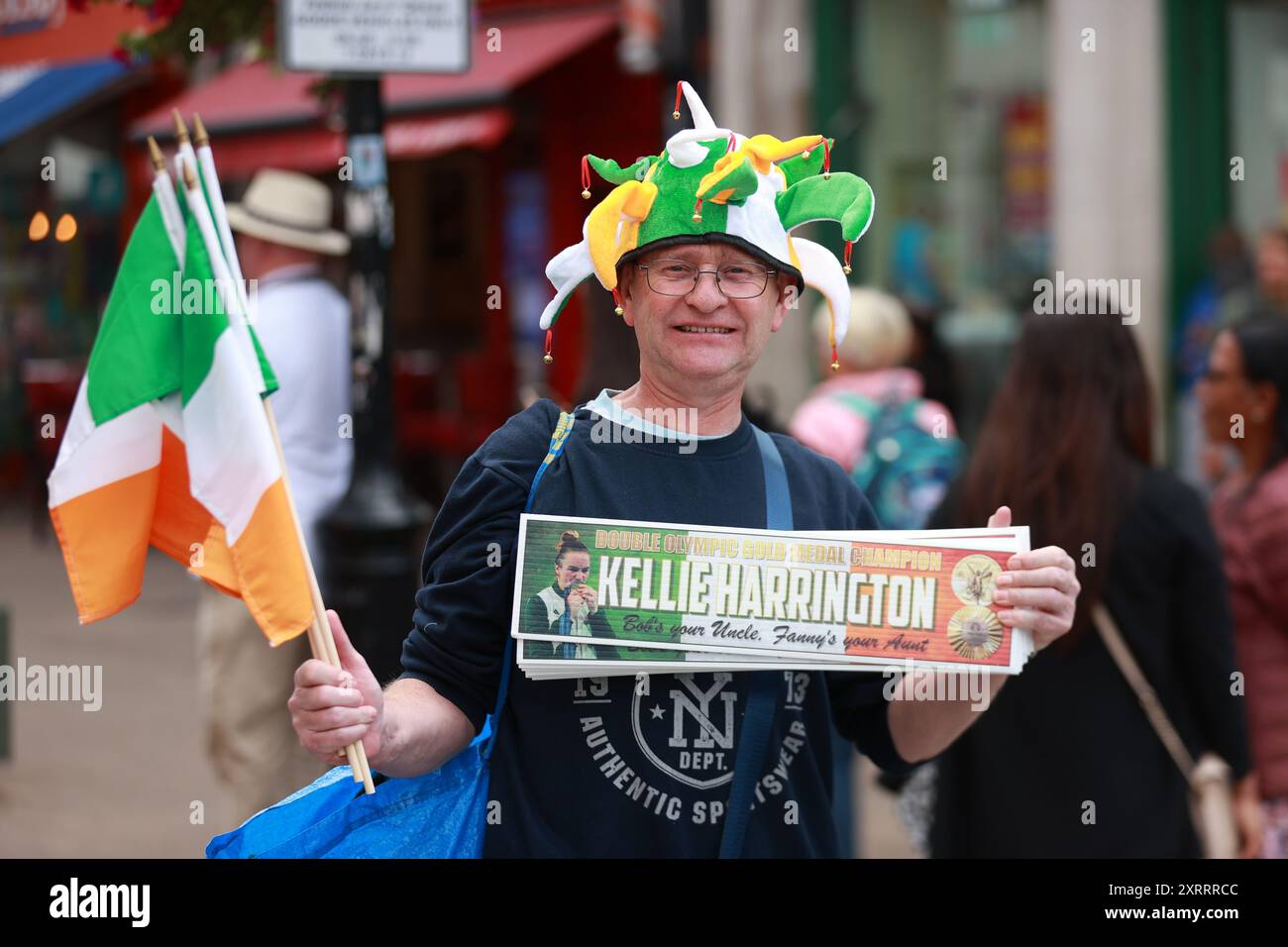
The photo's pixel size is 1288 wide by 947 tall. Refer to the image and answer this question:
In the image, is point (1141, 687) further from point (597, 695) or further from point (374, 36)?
point (374, 36)

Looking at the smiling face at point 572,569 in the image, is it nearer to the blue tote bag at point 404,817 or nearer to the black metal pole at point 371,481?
the blue tote bag at point 404,817

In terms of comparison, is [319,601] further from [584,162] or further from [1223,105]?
[1223,105]

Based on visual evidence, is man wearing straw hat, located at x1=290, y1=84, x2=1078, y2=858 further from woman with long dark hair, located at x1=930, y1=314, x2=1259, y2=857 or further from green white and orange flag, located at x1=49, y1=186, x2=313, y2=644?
woman with long dark hair, located at x1=930, y1=314, x2=1259, y2=857

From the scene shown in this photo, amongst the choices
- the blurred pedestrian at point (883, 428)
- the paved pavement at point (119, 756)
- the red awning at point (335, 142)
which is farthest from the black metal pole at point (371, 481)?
the red awning at point (335, 142)

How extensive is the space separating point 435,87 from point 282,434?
7197 mm

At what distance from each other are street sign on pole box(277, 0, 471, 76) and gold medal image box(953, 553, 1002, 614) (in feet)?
12.1

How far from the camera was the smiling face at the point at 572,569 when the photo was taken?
8.61 feet

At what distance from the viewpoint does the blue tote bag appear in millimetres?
2691

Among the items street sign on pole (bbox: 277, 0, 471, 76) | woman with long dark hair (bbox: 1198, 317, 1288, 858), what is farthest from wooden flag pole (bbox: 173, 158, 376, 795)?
street sign on pole (bbox: 277, 0, 471, 76)

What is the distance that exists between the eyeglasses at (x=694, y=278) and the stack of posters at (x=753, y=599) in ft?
1.18

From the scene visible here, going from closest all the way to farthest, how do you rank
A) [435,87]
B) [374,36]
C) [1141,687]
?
[1141,687], [374,36], [435,87]

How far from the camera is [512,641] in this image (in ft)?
8.85

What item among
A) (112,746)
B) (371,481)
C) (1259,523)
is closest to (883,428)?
(1259,523)
